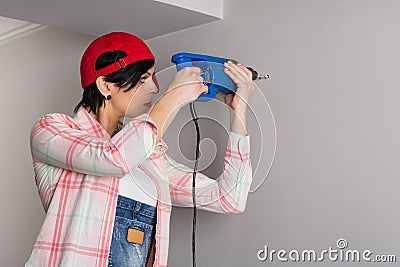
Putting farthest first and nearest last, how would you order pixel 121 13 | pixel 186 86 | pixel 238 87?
pixel 121 13 → pixel 238 87 → pixel 186 86

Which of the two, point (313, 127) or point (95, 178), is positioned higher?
point (313, 127)

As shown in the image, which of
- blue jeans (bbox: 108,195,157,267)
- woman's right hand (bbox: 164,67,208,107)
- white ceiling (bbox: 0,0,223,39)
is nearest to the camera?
woman's right hand (bbox: 164,67,208,107)

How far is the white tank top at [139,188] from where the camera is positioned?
1.46 metres

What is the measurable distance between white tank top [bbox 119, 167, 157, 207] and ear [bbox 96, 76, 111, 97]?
8.2 inches

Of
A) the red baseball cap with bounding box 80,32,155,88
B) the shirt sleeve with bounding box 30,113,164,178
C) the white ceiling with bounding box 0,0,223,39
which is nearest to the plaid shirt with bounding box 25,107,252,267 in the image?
the shirt sleeve with bounding box 30,113,164,178

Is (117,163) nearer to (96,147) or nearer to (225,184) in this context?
(96,147)

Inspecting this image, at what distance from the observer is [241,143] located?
159 cm

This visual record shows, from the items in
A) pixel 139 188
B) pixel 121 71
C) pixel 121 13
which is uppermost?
pixel 121 13

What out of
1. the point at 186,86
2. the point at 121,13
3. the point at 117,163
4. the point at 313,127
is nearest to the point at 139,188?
the point at 117,163

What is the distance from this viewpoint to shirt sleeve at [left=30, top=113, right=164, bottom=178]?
1.32m

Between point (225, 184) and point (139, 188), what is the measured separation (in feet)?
0.81

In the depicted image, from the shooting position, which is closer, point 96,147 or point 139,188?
point 96,147

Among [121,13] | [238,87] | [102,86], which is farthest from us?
[121,13]

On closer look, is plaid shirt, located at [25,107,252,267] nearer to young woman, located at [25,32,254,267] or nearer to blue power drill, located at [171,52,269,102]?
young woman, located at [25,32,254,267]
